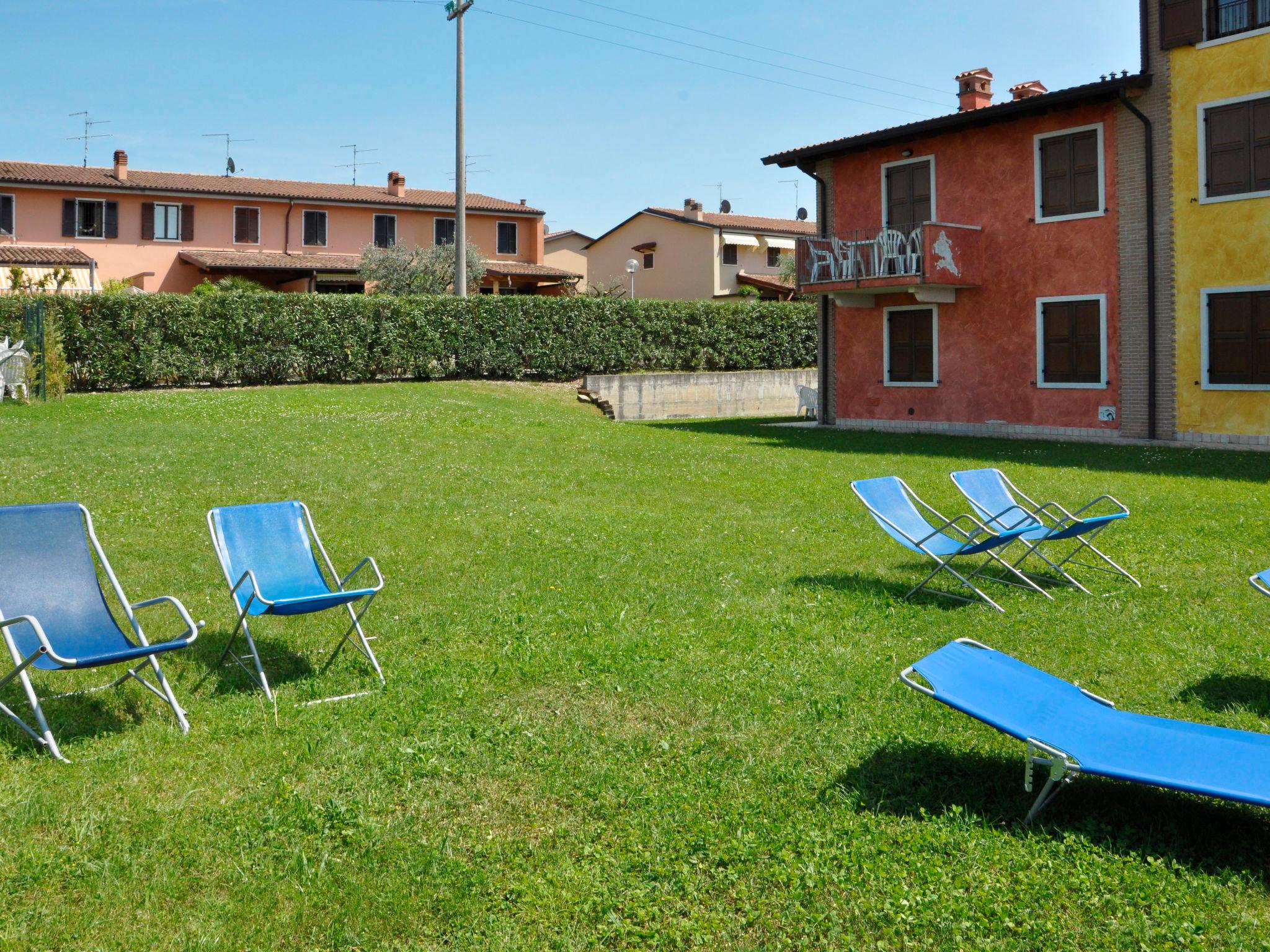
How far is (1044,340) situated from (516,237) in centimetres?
3183

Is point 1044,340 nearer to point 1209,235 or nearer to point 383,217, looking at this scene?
point 1209,235

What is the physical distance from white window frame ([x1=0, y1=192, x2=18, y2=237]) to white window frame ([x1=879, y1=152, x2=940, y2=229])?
31.6 metres

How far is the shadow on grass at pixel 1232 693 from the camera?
5.36 meters

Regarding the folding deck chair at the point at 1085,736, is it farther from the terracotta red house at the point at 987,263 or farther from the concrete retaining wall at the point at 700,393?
the concrete retaining wall at the point at 700,393

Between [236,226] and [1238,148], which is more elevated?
[236,226]

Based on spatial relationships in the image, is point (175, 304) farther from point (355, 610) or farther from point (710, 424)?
point (355, 610)

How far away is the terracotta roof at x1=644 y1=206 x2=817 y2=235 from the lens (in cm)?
4847

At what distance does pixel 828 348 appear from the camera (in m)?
24.4

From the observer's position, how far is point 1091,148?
19.3 m

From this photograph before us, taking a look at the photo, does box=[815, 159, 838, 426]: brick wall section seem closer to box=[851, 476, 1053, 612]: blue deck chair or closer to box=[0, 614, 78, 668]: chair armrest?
box=[851, 476, 1053, 612]: blue deck chair

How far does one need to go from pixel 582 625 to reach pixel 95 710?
2.75 m

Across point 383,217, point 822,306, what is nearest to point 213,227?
point 383,217

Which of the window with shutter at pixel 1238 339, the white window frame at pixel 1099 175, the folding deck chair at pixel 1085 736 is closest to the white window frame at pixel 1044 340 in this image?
the white window frame at pixel 1099 175

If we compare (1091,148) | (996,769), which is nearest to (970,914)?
(996,769)
